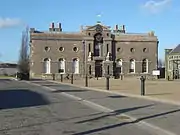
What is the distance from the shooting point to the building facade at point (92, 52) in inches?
3957

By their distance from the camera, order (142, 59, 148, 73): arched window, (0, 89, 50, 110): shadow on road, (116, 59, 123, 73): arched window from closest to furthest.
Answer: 1. (0, 89, 50, 110): shadow on road
2. (116, 59, 123, 73): arched window
3. (142, 59, 148, 73): arched window

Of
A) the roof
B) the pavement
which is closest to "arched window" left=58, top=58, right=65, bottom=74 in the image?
the roof

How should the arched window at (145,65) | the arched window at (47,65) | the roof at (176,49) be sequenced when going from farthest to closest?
1. the arched window at (145,65)
2. the arched window at (47,65)
3. the roof at (176,49)

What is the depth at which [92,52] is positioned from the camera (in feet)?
334

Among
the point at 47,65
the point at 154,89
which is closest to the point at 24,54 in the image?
the point at 47,65

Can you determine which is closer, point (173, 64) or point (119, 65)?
point (173, 64)

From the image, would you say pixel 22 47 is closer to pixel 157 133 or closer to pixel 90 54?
pixel 90 54

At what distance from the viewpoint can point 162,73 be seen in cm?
10669

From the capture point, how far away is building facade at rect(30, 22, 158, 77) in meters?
100

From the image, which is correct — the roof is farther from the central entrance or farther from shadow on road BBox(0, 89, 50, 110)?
shadow on road BBox(0, 89, 50, 110)

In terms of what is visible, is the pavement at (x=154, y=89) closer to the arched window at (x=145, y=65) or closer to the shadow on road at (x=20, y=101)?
the shadow on road at (x=20, y=101)

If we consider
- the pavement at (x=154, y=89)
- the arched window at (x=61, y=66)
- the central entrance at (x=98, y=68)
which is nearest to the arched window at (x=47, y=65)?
the arched window at (x=61, y=66)

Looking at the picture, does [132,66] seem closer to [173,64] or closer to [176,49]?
[176,49]

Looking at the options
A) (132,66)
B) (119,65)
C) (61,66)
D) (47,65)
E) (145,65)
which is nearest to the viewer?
(47,65)
